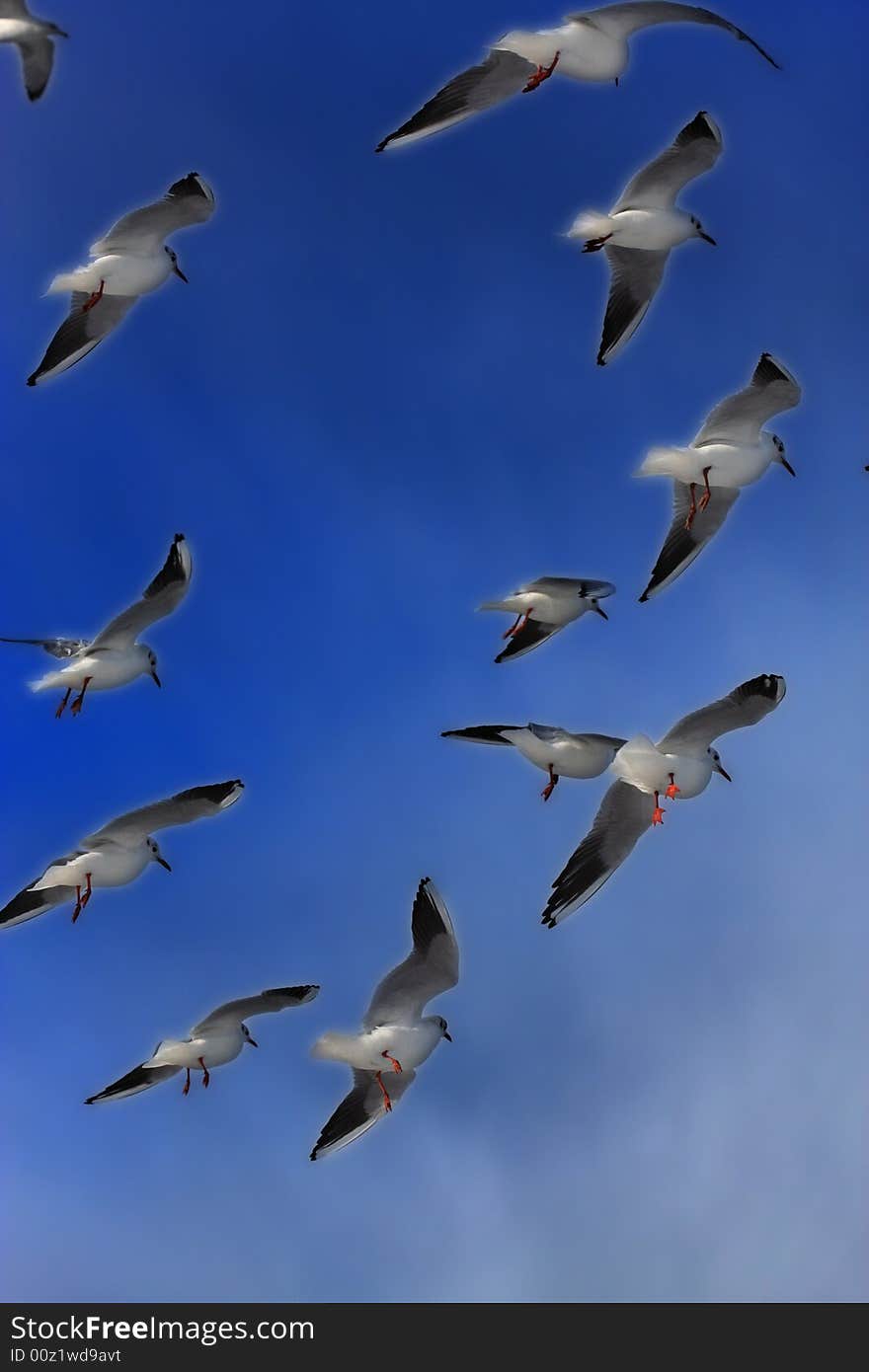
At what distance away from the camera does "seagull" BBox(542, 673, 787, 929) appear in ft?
44.3

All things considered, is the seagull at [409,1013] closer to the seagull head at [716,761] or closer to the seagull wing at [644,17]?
the seagull head at [716,761]

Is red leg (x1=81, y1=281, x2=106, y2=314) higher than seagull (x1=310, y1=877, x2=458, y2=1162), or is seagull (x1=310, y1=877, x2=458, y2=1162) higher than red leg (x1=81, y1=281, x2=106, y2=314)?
red leg (x1=81, y1=281, x2=106, y2=314)

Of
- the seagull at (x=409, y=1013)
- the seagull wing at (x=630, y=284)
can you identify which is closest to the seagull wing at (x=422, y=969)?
the seagull at (x=409, y=1013)

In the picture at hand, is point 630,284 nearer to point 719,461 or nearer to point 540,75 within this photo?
point 719,461

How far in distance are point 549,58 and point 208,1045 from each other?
7.61 metres

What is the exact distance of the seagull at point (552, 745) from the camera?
13.8 meters

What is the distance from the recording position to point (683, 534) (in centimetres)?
1519

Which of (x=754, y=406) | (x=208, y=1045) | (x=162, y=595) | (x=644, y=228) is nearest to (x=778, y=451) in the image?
(x=754, y=406)

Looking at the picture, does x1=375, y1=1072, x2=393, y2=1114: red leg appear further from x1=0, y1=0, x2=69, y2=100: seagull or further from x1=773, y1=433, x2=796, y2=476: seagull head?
x1=0, y1=0, x2=69, y2=100: seagull

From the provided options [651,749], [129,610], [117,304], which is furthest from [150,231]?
[651,749]

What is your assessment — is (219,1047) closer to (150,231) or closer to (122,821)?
(122,821)

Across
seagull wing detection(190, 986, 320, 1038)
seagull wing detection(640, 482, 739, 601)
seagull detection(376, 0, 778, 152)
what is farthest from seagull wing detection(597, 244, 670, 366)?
seagull wing detection(190, 986, 320, 1038)

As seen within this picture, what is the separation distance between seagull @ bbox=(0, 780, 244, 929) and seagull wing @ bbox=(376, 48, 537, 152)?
4.79 metres

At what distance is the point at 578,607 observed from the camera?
49.0ft
